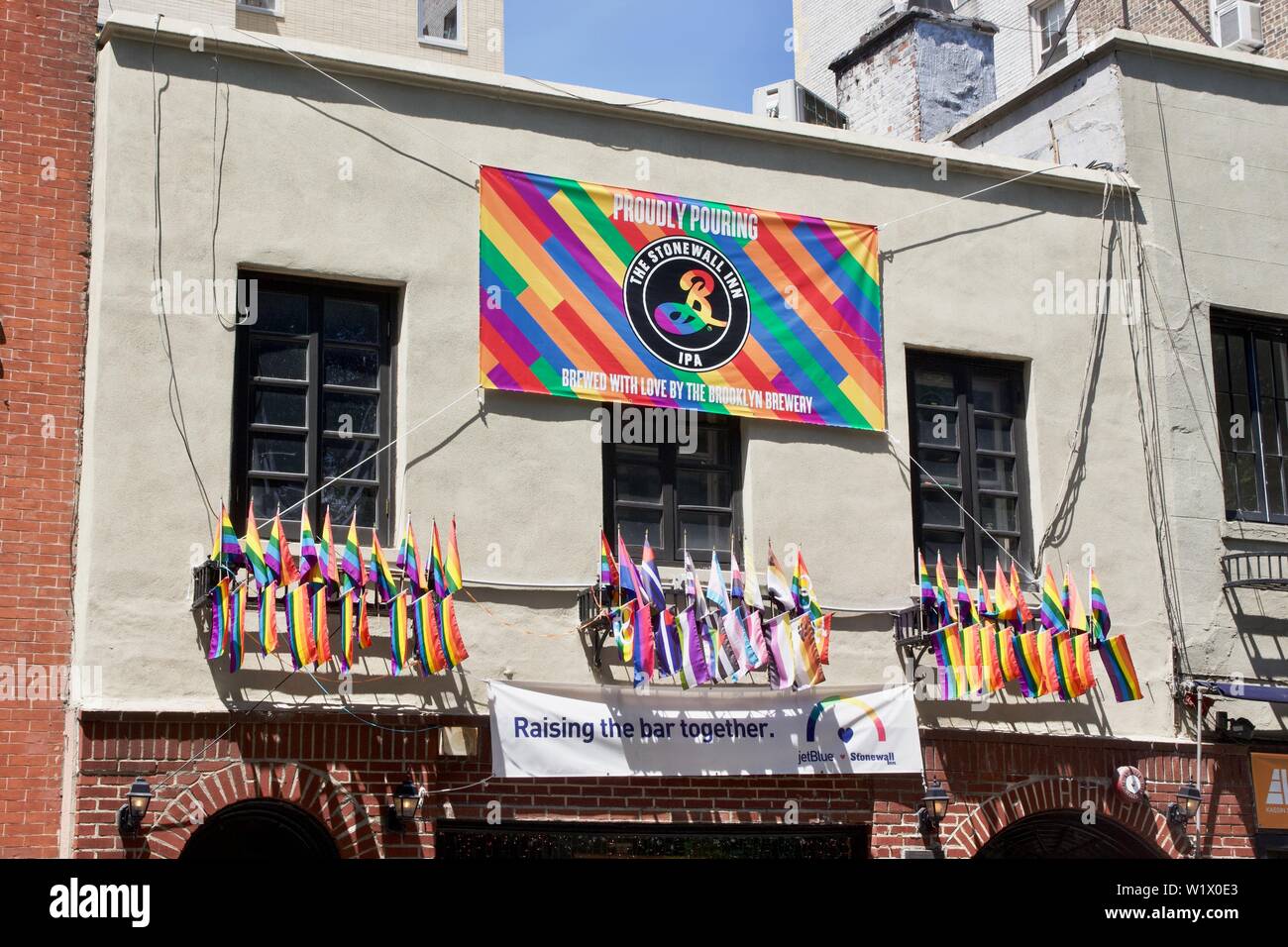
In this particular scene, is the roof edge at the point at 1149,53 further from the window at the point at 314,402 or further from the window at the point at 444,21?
the window at the point at 444,21

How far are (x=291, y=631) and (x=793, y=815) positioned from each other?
4.06 m

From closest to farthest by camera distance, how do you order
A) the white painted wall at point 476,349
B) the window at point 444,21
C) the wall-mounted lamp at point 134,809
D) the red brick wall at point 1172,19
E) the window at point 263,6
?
1. the wall-mounted lamp at point 134,809
2. the white painted wall at point 476,349
3. the red brick wall at point 1172,19
4. the window at point 263,6
5. the window at point 444,21

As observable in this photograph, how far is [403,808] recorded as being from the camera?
38.4 ft

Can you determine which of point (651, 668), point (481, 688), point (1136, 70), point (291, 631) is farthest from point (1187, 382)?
point (291, 631)

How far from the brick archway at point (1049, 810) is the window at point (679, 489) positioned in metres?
2.85

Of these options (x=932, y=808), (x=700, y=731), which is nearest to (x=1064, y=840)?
(x=932, y=808)

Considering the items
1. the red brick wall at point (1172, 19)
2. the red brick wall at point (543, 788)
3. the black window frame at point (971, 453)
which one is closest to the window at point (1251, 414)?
the black window frame at point (971, 453)

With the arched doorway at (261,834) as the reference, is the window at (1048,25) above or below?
above

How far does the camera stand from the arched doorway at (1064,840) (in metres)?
13.9

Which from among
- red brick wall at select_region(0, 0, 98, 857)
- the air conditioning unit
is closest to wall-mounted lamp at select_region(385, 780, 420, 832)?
red brick wall at select_region(0, 0, 98, 857)

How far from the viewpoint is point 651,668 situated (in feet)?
39.9

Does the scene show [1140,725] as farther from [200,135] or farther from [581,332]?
[200,135]

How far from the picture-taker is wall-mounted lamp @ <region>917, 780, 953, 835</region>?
13.1 metres

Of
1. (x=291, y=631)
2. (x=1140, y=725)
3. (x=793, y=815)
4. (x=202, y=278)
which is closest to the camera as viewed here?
(x=291, y=631)
